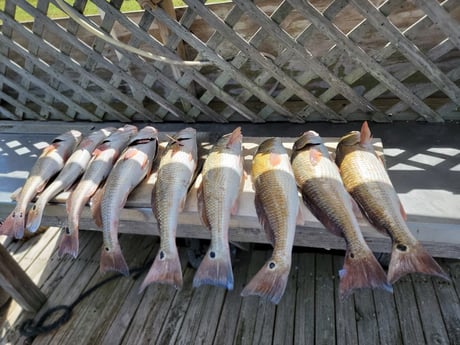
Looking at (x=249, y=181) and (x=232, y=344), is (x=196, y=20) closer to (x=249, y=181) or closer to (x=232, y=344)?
(x=249, y=181)

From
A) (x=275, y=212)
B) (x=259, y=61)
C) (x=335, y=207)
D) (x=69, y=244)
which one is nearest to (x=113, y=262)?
(x=69, y=244)

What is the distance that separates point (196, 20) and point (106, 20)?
2.24 ft

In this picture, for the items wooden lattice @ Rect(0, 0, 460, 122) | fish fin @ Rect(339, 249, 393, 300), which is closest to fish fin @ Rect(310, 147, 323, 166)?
fish fin @ Rect(339, 249, 393, 300)

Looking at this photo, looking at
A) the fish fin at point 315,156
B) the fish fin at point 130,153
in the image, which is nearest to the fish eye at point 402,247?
the fish fin at point 315,156

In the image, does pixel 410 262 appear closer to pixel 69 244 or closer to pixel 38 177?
pixel 69 244

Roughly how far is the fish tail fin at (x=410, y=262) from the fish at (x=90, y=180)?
1.50m

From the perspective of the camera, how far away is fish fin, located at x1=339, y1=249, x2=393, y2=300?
1352mm

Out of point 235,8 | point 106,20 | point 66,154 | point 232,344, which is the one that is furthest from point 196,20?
point 232,344

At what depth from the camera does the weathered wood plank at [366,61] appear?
86.4 inches

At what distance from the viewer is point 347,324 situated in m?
2.28

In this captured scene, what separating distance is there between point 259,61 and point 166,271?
1.68 metres

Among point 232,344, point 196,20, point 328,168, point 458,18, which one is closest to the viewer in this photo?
point 328,168

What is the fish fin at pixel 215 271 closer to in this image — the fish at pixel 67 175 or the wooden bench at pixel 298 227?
the wooden bench at pixel 298 227

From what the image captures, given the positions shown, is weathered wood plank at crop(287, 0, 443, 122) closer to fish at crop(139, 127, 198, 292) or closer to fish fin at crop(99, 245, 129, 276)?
fish at crop(139, 127, 198, 292)
